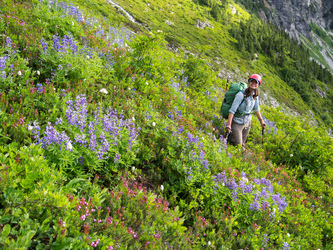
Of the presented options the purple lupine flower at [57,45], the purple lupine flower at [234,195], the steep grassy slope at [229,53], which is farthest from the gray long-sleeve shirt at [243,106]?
the steep grassy slope at [229,53]

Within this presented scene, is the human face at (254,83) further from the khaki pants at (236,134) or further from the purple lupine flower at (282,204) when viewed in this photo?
the purple lupine flower at (282,204)

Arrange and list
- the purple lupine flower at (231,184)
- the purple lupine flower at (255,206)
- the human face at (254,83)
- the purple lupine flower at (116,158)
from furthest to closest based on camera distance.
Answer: the human face at (254,83)
the purple lupine flower at (231,184)
the purple lupine flower at (255,206)
the purple lupine flower at (116,158)

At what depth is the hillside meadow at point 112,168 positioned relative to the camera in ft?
6.46

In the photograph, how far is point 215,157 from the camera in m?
4.32

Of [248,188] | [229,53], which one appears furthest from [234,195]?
[229,53]

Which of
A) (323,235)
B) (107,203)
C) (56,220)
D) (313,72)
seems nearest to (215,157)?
(107,203)

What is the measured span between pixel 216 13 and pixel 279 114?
3510 inches

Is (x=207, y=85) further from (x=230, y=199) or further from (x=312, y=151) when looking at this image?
(x=230, y=199)

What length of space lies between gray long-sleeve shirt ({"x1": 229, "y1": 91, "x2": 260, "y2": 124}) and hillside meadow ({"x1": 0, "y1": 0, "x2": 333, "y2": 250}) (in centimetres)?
104

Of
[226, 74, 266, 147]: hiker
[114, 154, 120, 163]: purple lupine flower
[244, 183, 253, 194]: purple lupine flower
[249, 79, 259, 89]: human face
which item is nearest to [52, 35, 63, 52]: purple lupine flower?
[114, 154, 120, 163]: purple lupine flower

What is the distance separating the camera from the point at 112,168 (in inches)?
118

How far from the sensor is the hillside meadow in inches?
77.5

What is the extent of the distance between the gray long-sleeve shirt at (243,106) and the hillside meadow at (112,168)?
1.04 m

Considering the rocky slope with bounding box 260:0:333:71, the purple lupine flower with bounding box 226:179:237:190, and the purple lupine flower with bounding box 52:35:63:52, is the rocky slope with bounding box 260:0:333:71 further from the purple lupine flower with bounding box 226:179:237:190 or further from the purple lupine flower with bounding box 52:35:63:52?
the purple lupine flower with bounding box 226:179:237:190
